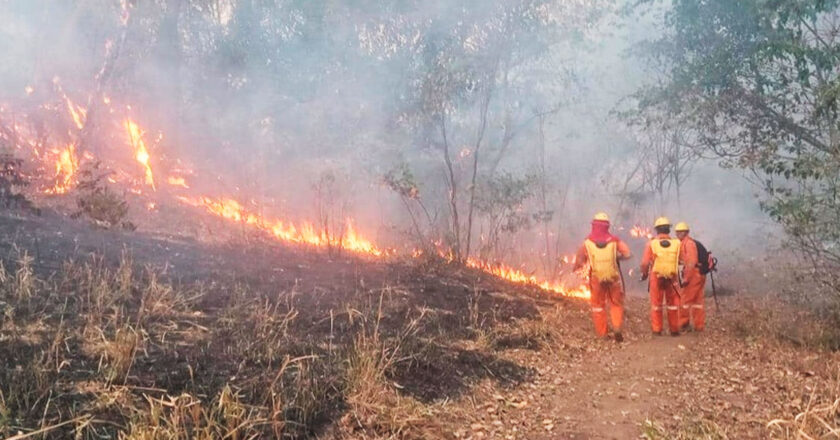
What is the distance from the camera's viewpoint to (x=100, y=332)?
4.18 meters

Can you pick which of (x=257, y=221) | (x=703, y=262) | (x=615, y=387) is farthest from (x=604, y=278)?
(x=257, y=221)

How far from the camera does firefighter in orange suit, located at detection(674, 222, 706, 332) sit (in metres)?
7.33

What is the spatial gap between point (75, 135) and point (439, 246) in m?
10.9

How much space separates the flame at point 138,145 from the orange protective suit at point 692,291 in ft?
47.3

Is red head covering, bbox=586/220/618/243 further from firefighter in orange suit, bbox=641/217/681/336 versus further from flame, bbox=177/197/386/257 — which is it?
flame, bbox=177/197/386/257

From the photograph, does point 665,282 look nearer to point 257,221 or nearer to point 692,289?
point 692,289

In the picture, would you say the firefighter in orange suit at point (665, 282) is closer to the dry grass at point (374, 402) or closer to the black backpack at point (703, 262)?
the black backpack at point (703, 262)

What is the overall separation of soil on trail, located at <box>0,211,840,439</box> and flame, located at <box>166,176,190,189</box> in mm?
8241

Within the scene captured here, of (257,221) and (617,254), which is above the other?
(257,221)

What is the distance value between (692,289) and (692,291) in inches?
1.1

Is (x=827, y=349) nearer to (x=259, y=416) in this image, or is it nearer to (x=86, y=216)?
(x=259, y=416)

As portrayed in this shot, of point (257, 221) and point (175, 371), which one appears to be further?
point (257, 221)

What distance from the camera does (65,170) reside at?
1374 centimetres

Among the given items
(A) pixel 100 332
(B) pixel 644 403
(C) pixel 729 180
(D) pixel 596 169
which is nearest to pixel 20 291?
(A) pixel 100 332
